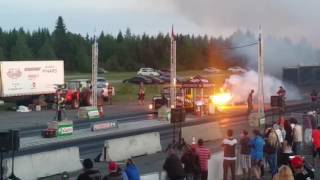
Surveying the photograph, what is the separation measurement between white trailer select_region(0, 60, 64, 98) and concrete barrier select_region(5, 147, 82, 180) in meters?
24.7

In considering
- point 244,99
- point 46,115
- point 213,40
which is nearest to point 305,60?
point 244,99

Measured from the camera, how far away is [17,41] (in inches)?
4218

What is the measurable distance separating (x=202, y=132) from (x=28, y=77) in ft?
69.8

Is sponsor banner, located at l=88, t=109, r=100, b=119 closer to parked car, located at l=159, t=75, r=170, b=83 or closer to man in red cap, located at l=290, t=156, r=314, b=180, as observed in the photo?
man in red cap, located at l=290, t=156, r=314, b=180

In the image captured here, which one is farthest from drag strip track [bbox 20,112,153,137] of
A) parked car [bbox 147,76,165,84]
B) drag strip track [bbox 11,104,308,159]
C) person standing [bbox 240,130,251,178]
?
parked car [bbox 147,76,165,84]

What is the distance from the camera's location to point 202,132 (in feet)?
95.5

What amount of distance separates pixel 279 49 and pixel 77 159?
40.4 m

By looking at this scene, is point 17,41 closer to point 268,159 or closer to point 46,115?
point 46,115

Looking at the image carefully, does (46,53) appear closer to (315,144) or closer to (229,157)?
(315,144)

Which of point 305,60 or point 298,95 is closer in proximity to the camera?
point 298,95

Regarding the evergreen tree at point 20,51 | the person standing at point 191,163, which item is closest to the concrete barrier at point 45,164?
the person standing at point 191,163

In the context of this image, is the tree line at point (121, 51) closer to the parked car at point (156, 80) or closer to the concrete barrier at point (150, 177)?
the parked car at point (156, 80)

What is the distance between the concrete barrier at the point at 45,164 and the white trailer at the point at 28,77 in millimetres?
24750

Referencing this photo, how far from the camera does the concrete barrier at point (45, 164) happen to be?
19.4 metres
